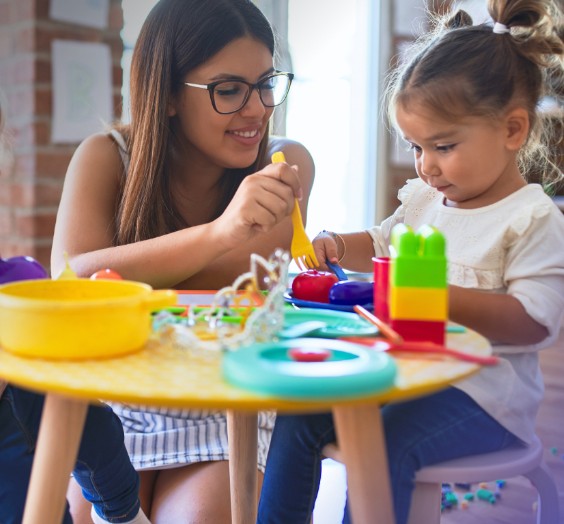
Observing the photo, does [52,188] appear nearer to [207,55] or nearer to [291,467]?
[207,55]

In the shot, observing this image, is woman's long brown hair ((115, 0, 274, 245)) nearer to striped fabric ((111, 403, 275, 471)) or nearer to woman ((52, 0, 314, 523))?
woman ((52, 0, 314, 523))

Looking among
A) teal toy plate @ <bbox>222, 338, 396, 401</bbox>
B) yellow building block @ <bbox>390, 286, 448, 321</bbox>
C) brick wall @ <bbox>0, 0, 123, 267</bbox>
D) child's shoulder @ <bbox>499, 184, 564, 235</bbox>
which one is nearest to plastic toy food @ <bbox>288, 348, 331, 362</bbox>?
teal toy plate @ <bbox>222, 338, 396, 401</bbox>

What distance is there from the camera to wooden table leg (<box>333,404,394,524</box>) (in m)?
0.60

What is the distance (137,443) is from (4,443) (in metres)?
0.29

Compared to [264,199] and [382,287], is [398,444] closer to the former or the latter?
[382,287]

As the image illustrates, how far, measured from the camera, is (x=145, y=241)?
1.11m

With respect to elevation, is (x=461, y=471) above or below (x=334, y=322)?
below

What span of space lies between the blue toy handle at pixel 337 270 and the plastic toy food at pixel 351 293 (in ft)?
0.29

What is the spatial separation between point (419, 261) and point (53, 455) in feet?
1.19

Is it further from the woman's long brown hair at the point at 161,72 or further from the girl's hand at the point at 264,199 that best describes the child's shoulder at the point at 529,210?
the woman's long brown hair at the point at 161,72

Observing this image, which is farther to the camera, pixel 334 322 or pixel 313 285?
pixel 313 285

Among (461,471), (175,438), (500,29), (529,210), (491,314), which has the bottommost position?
(175,438)

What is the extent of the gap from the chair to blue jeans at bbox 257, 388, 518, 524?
11 millimetres

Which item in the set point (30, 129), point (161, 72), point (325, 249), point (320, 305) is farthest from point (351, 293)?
point (30, 129)
